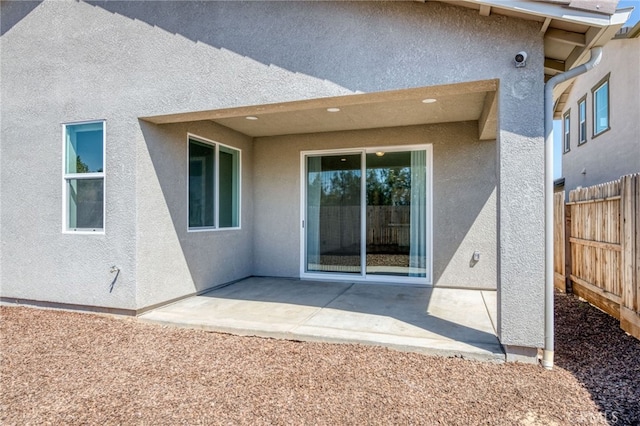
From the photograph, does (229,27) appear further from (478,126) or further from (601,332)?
(601,332)

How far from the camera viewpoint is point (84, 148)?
5.88m

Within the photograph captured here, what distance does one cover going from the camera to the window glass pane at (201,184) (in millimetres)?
6641

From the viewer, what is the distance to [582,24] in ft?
11.6

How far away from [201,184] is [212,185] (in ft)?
1.03

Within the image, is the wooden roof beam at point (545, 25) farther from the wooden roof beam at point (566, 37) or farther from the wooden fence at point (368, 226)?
the wooden fence at point (368, 226)

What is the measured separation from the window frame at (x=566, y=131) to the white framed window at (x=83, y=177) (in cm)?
1630

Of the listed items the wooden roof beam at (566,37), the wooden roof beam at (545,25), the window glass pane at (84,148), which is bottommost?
the window glass pane at (84,148)

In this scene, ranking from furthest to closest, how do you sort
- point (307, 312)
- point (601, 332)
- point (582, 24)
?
point (307, 312) < point (601, 332) < point (582, 24)

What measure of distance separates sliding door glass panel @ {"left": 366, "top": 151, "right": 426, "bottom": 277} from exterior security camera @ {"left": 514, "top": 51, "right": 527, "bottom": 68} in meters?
3.66

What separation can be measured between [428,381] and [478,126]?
524cm

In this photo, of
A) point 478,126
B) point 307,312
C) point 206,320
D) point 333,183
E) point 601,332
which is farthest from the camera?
point 333,183

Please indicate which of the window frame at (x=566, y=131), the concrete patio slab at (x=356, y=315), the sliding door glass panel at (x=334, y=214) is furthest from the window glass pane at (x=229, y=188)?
the window frame at (x=566, y=131)

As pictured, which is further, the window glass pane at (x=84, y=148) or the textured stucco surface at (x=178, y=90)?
the window glass pane at (x=84, y=148)

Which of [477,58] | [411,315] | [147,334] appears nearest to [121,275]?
[147,334]
